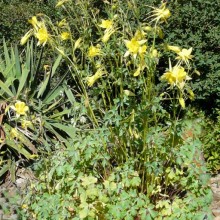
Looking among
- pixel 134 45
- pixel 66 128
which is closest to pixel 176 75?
pixel 134 45

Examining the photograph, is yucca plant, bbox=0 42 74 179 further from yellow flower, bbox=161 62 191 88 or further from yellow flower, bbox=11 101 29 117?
yellow flower, bbox=161 62 191 88

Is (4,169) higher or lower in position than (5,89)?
lower

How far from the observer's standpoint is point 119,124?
3422 millimetres

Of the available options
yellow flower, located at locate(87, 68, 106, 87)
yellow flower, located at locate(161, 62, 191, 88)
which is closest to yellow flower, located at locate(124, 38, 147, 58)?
yellow flower, located at locate(161, 62, 191, 88)

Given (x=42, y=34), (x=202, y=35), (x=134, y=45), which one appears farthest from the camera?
(x=202, y=35)

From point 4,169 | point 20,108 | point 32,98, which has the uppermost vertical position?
point 20,108

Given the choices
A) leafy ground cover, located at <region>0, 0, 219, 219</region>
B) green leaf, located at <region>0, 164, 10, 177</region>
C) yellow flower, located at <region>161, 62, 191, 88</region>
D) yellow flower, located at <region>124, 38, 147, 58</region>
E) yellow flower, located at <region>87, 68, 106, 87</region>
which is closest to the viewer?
yellow flower, located at <region>161, 62, 191, 88</region>

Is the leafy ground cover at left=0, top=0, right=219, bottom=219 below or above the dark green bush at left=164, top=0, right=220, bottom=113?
above

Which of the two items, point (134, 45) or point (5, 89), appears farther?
point (5, 89)

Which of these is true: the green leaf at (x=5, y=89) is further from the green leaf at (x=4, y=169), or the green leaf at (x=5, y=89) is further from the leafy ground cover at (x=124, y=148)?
the leafy ground cover at (x=124, y=148)

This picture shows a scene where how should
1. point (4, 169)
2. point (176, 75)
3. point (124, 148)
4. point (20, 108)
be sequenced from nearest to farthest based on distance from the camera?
1. point (176, 75)
2. point (20, 108)
3. point (124, 148)
4. point (4, 169)

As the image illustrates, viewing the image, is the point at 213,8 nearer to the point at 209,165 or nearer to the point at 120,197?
the point at 209,165

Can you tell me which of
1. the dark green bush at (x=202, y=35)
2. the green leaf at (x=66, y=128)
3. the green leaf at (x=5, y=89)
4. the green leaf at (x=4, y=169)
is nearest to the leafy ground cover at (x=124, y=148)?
the green leaf at (x=4, y=169)

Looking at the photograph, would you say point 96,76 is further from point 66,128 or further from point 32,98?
point 32,98
